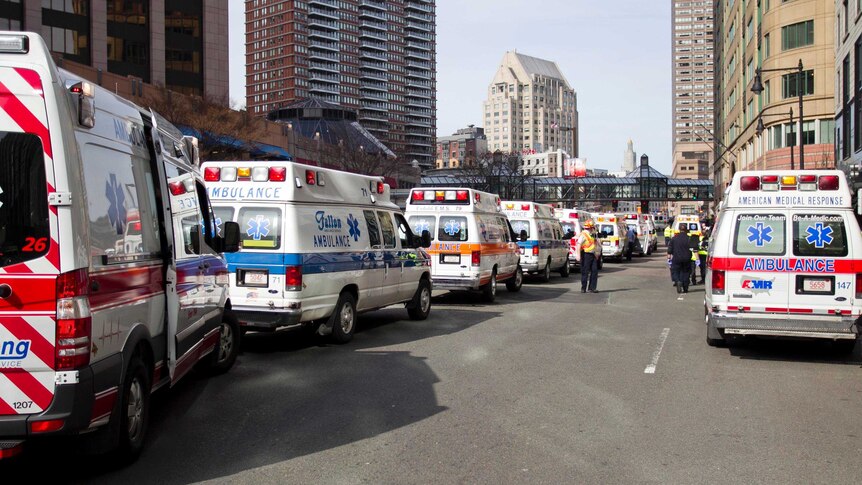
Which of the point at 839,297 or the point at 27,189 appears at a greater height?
the point at 27,189

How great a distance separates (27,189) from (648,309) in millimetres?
13997

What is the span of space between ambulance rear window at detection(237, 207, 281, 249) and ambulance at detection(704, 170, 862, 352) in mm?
5785

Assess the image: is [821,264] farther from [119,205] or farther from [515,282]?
[515,282]

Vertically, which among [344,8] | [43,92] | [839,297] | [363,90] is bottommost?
[839,297]

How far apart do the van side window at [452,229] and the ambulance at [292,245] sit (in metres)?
5.05

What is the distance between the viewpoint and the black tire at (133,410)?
17.5 ft

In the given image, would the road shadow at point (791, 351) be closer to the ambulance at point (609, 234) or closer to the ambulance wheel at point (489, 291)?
the ambulance wheel at point (489, 291)

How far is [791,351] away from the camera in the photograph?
1098cm

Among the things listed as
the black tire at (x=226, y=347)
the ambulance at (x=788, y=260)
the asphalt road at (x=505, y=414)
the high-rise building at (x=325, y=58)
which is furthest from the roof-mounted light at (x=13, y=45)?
the high-rise building at (x=325, y=58)

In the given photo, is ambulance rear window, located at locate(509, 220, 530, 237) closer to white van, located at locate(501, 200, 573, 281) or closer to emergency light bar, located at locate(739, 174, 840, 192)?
white van, located at locate(501, 200, 573, 281)

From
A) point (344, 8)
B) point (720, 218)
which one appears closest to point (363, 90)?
point (344, 8)

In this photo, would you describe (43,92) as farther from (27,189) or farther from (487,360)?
(487,360)

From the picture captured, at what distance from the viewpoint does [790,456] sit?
5.89 m

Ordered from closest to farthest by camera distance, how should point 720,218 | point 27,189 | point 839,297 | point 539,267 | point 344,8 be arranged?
point 27,189
point 839,297
point 720,218
point 539,267
point 344,8
